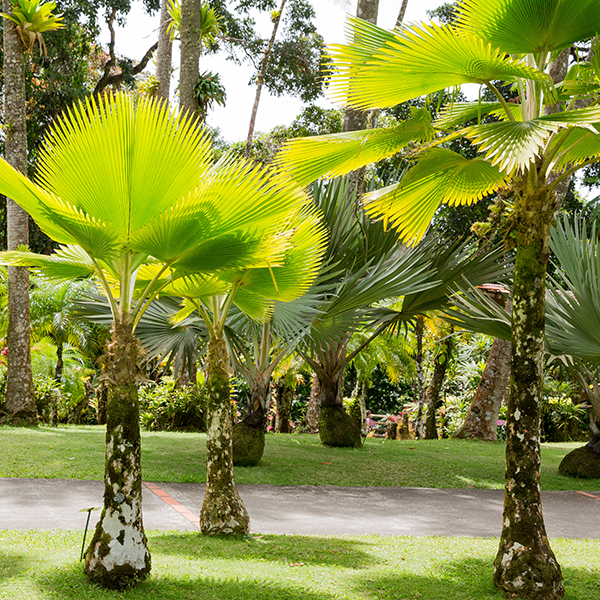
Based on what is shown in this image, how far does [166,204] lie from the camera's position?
13.1 ft

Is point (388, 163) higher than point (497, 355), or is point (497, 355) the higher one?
point (388, 163)

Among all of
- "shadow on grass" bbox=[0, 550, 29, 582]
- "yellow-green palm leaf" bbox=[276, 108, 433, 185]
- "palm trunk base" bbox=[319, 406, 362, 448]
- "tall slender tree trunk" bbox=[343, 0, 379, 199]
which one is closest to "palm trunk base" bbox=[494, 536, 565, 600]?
"yellow-green palm leaf" bbox=[276, 108, 433, 185]

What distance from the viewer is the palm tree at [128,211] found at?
3.75m

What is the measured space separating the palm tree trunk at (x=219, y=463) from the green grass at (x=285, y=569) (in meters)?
0.16

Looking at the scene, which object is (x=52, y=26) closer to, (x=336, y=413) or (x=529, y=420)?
(x=336, y=413)

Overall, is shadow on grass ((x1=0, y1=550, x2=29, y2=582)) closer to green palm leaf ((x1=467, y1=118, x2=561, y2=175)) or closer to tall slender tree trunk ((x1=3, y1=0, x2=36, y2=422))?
green palm leaf ((x1=467, y1=118, x2=561, y2=175))

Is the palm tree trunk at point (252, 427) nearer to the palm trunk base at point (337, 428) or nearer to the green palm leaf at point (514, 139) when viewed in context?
the palm trunk base at point (337, 428)

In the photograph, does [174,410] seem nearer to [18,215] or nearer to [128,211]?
[18,215]

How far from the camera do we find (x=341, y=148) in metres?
4.95

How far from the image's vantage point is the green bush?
533 inches

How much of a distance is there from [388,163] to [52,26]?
8.75m

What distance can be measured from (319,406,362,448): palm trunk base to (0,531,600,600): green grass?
5.33m

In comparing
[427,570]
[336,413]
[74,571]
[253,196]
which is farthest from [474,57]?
[336,413]

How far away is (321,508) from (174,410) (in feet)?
23.7
